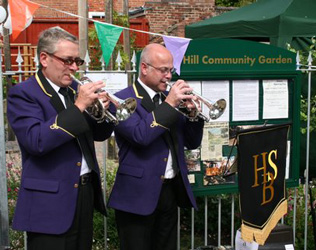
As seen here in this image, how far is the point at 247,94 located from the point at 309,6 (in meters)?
4.44

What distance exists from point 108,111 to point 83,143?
0.80 ft

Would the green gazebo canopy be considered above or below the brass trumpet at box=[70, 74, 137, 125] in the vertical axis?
above

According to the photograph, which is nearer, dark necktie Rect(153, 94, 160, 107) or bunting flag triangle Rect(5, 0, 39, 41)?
dark necktie Rect(153, 94, 160, 107)

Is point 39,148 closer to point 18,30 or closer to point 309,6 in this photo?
point 18,30

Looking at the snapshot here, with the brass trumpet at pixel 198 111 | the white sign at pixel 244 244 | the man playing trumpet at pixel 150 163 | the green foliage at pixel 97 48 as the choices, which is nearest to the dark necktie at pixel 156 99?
the man playing trumpet at pixel 150 163

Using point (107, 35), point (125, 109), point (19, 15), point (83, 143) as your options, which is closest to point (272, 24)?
point (107, 35)

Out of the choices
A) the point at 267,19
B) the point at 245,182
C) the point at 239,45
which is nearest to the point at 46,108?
the point at 245,182

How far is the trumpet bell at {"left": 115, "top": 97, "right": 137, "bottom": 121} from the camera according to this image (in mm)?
2839

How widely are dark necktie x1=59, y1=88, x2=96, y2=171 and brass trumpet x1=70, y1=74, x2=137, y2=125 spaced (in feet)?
0.37

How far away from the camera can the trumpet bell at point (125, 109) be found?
2.84 metres

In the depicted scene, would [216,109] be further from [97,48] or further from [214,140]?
[97,48]

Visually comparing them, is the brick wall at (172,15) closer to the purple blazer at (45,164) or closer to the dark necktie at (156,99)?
the dark necktie at (156,99)

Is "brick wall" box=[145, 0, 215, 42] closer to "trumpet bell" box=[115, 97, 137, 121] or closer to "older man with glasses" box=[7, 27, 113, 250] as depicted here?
"trumpet bell" box=[115, 97, 137, 121]

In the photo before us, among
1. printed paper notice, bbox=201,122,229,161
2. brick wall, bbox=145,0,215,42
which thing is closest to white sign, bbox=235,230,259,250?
printed paper notice, bbox=201,122,229,161
